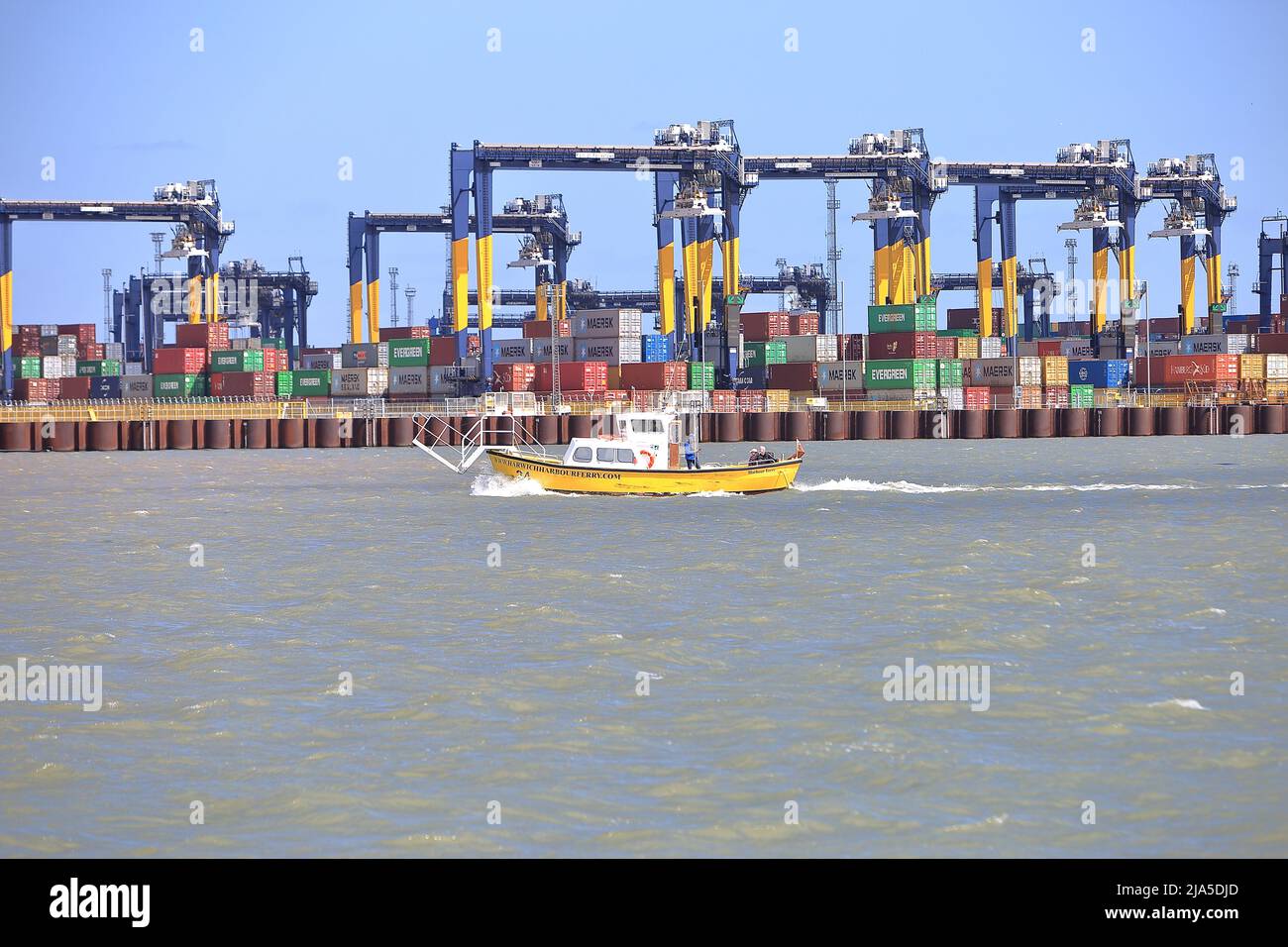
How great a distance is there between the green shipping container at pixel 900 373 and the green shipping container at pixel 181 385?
165 ft

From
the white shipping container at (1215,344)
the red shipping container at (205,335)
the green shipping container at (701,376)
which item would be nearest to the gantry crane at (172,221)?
the red shipping container at (205,335)

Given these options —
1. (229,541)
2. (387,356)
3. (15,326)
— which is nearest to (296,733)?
(229,541)

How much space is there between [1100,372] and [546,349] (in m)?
39.9

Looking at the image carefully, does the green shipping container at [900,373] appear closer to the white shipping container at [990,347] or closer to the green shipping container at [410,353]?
the white shipping container at [990,347]

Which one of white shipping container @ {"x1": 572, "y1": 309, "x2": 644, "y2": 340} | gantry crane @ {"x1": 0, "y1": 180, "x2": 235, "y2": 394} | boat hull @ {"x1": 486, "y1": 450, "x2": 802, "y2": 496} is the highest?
gantry crane @ {"x1": 0, "y1": 180, "x2": 235, "y2": 394}

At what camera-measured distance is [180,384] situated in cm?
11544

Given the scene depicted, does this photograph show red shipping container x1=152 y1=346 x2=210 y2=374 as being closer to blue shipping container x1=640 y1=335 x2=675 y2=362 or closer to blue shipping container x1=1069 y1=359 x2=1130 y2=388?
blue shipping container x1=640 y1=335 x2=675 y2=362

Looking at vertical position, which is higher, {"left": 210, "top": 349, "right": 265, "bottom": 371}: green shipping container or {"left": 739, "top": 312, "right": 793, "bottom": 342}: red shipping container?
{"left": 739, "top": 312, "right": 793, "bottom": 342}: red shipping container

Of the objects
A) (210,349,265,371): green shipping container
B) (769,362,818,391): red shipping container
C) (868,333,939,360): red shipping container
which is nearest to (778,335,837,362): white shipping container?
(769,362,818,391): red shipping container

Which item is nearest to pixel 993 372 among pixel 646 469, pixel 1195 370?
pixel 1195 370

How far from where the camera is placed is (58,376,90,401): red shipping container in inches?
4715

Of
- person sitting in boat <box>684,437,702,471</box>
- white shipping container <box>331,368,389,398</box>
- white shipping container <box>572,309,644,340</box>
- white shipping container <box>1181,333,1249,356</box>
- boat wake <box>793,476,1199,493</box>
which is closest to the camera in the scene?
person sitting in boat <box>684,437,702,471</box>

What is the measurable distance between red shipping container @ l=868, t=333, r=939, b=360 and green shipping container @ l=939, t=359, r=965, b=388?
49.6 inches

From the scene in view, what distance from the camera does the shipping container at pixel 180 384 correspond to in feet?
378
